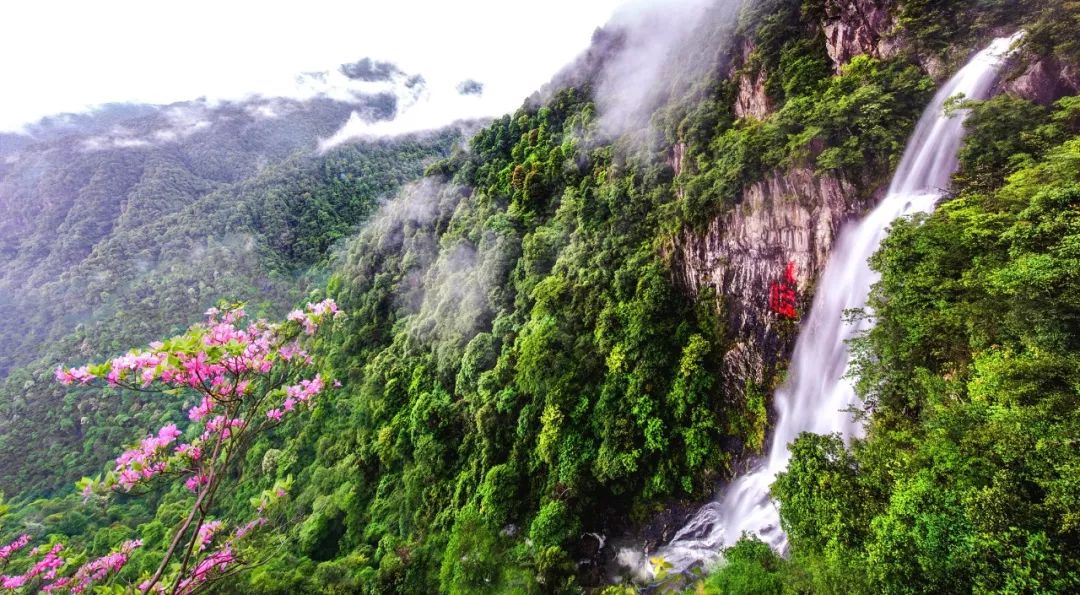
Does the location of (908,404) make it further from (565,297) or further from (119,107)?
(119,107)

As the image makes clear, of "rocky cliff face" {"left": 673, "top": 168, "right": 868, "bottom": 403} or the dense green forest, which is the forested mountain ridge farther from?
"rocky cliff face" {"left": 673, "top": 168, "right": 868, "bottom": 403}

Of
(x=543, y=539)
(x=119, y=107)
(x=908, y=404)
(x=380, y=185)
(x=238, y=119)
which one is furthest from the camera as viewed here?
(x=119, y=107)

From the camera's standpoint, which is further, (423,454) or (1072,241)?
(423,454)

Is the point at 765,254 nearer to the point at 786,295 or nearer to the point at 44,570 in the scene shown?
the point at 786,295

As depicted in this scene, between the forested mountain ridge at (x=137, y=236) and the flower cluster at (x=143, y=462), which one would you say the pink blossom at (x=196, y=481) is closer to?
the flower cluster at (x=143, y=462)

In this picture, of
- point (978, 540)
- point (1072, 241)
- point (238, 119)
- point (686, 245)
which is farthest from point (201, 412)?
point (238, 119)

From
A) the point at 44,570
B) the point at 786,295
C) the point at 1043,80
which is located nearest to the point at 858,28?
the point at 1043,80

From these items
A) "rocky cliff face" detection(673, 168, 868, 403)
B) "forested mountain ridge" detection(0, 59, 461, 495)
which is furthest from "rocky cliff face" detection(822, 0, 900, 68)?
"forested mountain ridge" detection(0, 59, 461, 495)
